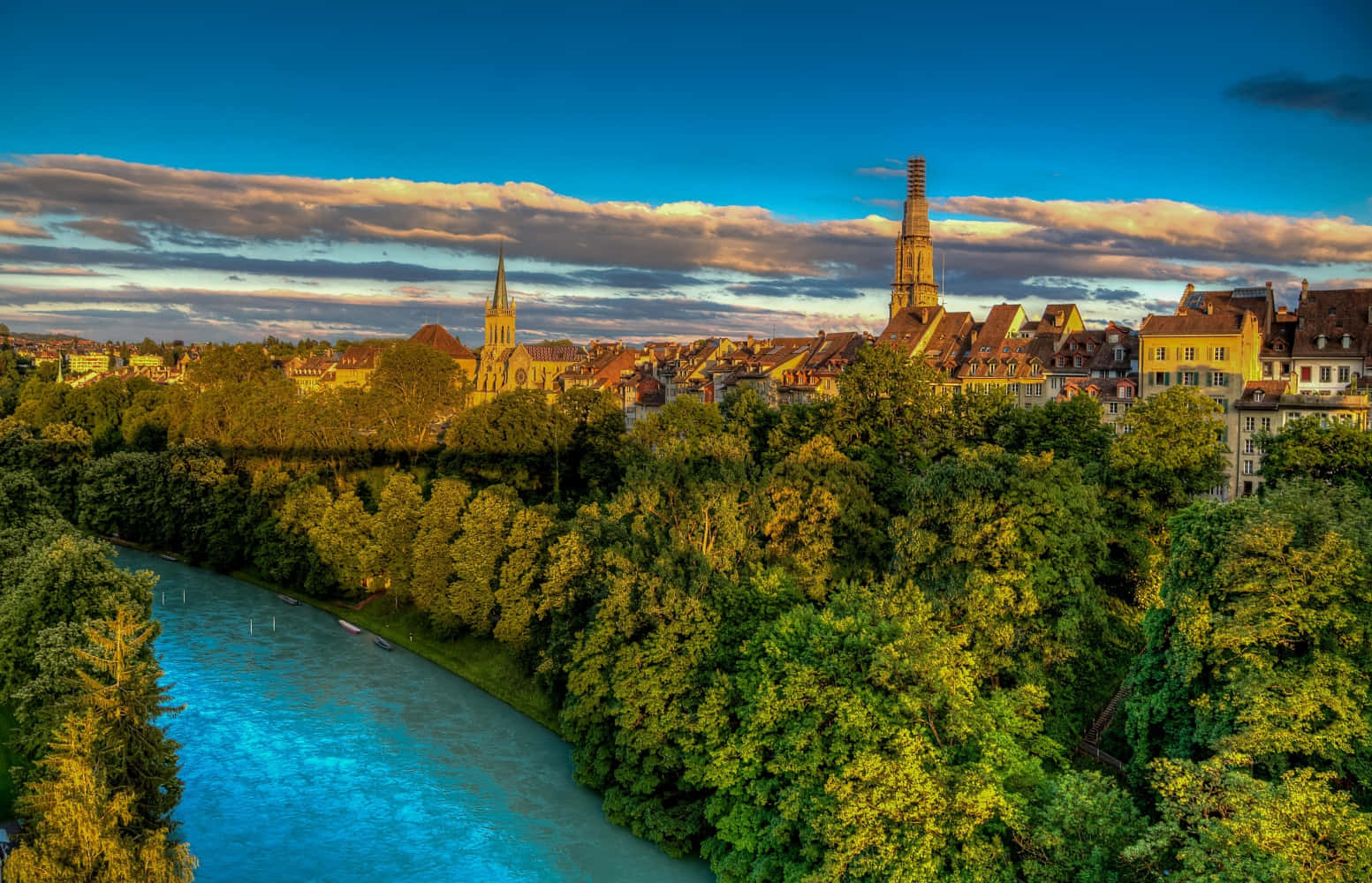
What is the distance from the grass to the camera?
105ft

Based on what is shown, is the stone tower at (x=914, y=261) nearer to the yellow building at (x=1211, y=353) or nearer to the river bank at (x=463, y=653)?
the yellow building at (x=1211, y=353)

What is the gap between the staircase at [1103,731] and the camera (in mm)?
Result: 34219

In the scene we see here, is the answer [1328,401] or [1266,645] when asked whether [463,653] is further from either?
[1328,401]

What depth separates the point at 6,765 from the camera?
113 ft

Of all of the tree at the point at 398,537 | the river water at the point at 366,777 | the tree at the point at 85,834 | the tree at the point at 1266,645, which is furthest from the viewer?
the tree at the point at 398,537

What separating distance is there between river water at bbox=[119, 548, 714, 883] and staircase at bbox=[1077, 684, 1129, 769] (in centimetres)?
1263

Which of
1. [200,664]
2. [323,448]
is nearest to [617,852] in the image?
[200,664]

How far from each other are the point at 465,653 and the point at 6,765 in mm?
20890

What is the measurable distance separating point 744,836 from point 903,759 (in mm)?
6762

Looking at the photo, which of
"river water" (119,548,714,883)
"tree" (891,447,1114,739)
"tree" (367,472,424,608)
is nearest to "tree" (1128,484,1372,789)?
"tree" (891,447,1114,739)

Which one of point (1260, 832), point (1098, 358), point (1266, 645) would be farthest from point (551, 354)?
point (1260, 832)

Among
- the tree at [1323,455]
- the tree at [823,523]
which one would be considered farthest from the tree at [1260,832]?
the tree at [1323,455]

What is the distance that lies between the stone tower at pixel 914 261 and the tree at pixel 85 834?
9023cm

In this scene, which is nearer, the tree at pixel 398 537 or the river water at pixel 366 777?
the river water at pixel 366 777
